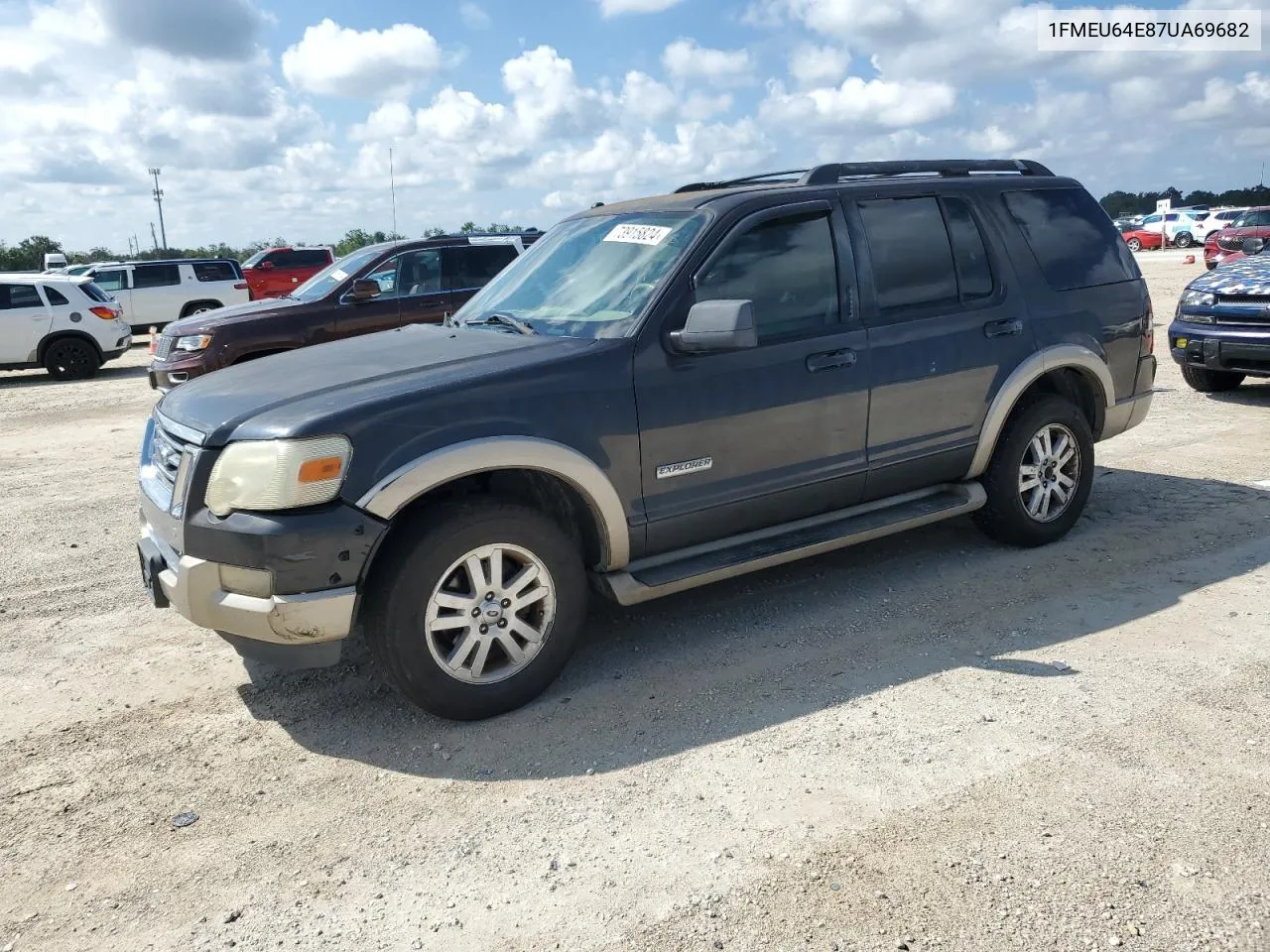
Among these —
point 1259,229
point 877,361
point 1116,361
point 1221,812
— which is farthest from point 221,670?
point 1259,229

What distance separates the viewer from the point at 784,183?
16.2 feet

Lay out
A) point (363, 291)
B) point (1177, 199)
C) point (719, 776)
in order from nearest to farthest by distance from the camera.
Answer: point (719, 776) < point (363, 291) < point (1177, 199)

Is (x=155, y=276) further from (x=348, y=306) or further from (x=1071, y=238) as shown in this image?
(x=1071, y=238)

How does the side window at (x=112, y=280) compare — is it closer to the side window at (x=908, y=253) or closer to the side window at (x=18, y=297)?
the side window at (x=18, y=297)

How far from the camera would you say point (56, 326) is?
53.0ft

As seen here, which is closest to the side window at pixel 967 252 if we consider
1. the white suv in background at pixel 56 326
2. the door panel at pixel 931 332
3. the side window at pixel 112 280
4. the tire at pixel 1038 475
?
the door panel at pixel 931 332

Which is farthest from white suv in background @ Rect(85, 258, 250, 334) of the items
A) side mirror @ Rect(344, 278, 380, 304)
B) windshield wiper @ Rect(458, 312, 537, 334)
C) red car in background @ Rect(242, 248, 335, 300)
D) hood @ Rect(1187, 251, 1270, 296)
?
windshield wiper @ Rect(458, 312, 537, 334)

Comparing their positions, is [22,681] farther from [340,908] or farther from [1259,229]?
[1259,229]

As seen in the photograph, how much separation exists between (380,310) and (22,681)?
7047mm

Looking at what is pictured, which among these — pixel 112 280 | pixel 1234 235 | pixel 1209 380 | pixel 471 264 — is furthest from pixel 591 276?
pixel 1234 235

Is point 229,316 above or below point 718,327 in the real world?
below

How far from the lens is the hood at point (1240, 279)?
8.94 meters

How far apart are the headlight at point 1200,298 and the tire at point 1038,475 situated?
4.79 m

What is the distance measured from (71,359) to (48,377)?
2.70ft
